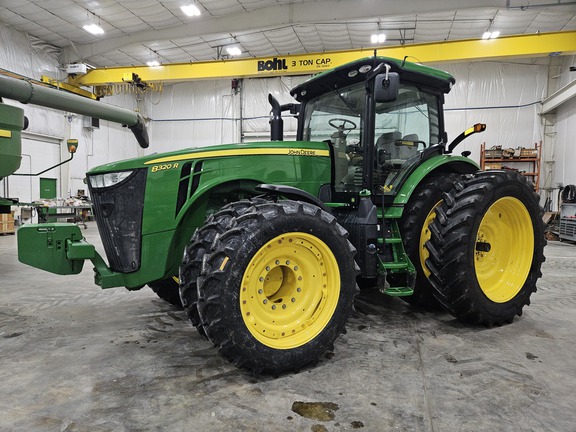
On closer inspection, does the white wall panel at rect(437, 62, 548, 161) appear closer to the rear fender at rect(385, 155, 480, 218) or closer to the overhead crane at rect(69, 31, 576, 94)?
the overhead crane at rect(69, 31, 576, 94)

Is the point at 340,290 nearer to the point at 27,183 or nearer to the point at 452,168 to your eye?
the point at 452,168

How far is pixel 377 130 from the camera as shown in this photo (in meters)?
3.52

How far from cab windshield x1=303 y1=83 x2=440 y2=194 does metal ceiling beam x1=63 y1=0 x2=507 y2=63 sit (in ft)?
24.4

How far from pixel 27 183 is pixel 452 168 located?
44.7 feet

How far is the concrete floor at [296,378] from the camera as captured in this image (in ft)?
6.54

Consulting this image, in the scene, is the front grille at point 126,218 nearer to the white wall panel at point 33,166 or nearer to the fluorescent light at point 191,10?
the fluorescent light at point 191,10

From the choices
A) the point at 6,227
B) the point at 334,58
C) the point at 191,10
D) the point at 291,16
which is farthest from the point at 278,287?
the point at 6,227

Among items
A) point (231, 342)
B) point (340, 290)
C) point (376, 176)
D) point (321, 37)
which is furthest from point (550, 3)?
point (231, 342)

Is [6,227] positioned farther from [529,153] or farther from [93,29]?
[529,153]

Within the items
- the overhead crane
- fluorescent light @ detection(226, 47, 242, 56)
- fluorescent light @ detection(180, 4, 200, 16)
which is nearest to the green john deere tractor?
the overhead crane

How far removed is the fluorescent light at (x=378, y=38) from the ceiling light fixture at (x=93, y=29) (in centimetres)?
875

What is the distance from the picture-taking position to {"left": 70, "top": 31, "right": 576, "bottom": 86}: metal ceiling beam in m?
9.25

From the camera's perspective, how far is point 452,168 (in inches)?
153

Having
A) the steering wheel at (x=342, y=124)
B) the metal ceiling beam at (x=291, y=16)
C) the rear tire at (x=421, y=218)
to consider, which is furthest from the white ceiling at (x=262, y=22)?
the rear tire at (x=421, y=218)
